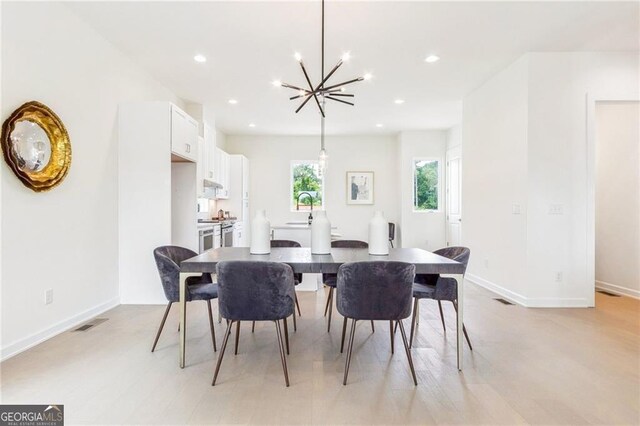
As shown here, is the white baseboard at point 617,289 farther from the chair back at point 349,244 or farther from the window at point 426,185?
the chair back at point 349,244

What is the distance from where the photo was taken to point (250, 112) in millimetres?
5945

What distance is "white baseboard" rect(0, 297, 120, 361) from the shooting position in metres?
2.39

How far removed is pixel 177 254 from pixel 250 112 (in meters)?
3.80

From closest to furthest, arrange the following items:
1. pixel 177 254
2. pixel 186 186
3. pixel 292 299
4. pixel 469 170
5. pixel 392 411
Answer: pixel 392 411 → pixel 292 299 → pixel 177 254 → pixel 186 186 → pixel 469 170

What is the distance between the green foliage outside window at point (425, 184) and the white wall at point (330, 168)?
504 mm

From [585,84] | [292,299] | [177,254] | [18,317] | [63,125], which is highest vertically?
[585,84]

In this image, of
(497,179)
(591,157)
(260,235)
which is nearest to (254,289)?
(260,235)

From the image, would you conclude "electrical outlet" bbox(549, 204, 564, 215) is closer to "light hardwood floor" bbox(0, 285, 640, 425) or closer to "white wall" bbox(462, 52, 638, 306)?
"white wall" bbox(462, 52, 638, 306)

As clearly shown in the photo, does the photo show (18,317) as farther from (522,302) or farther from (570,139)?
(570,139)

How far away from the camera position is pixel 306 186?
7871 mm

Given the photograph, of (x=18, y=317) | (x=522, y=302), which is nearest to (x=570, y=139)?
(x=522, y=302)

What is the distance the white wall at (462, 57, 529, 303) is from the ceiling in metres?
0.33

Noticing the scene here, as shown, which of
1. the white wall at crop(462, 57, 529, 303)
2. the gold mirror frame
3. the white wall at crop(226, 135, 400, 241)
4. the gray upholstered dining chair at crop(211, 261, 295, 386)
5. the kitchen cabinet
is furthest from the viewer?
the white wall at crop(226, 135, 400, 241)

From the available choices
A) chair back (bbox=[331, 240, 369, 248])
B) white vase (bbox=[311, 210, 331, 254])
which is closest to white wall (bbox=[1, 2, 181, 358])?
white vase (bbox=[311, 210, 331, 254])
